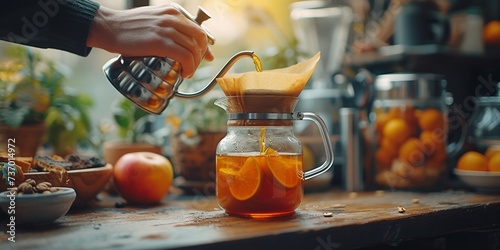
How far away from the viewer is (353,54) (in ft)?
6.00

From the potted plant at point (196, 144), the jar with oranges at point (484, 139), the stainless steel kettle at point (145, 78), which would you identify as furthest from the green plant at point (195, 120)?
the jar with oranges at point (484, 139)

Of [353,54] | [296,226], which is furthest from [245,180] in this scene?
[353,54]

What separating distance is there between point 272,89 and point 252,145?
119 millimetres

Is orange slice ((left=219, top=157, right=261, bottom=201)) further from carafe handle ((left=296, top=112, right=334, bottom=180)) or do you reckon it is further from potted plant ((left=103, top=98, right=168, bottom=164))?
potted plant ((left=103, top=98, right=168, bottom=164))

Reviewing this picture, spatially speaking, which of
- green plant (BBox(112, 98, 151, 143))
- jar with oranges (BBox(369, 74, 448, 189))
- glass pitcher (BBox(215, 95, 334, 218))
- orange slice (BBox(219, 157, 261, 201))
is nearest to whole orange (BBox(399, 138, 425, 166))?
jar with oranges (BBox(369, 74, 448, 189))

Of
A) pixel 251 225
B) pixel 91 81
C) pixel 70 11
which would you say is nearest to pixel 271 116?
pixel 251 225

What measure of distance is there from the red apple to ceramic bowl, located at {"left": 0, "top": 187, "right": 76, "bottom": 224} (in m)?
0.32

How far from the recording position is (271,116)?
102 centimetres

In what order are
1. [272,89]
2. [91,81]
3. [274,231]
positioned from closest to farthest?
[274,231], [272,89], [91,81]

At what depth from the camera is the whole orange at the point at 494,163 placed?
136cm

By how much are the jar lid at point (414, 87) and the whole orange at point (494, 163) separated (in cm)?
22

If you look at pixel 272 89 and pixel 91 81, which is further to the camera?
pixel 91 81

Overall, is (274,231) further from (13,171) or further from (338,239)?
(13,171)

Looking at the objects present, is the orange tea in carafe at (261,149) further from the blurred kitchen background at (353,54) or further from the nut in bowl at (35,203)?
the blurred kitchen background at (353,54)
